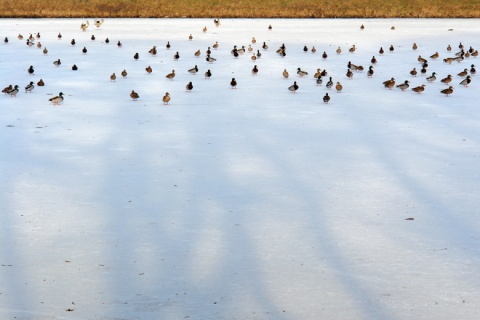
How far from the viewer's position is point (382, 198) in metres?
9.98

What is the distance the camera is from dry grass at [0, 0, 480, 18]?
4456 cm

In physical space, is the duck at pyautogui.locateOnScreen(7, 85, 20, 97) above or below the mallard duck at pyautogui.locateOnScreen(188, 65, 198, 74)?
above

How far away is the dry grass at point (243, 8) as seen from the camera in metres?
44.6

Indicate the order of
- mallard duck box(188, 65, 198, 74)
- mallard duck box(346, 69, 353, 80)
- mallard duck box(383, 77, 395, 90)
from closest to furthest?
mallard duck box(383, 77, 395, 90) < mallard duck box(346, 69, 353, 80) < mallard duck box(188, 65, 198, 74)

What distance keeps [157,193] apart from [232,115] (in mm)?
6120

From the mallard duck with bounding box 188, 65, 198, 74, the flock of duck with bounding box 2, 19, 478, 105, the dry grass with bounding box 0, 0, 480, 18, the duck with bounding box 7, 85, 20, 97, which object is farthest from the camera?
the dry grass with bounding box 0, 0, 480, 18

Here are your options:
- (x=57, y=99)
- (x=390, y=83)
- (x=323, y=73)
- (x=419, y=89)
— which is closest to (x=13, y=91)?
(x=57, y=99)

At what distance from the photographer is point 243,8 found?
1826 inches

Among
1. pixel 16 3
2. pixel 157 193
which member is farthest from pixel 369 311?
pixel 16 3

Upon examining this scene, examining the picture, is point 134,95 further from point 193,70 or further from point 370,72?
point 370,72

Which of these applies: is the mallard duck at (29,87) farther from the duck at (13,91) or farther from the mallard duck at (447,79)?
the mallard duck at (447,79)

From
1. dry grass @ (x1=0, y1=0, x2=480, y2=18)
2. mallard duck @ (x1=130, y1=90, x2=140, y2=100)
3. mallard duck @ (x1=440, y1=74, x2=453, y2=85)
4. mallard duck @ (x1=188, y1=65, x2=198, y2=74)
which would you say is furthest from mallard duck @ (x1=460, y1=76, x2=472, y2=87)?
dry grass @ (x1=0, y1=0, x2=480, y2=18)

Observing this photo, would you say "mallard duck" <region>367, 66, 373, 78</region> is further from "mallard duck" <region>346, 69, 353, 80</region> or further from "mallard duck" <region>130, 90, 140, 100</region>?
"mallard duck" <region>130, 90, 140, 100</region>

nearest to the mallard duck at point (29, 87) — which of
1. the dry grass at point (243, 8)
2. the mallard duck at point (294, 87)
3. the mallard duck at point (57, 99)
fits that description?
the mallard duck at point (57, 99)
